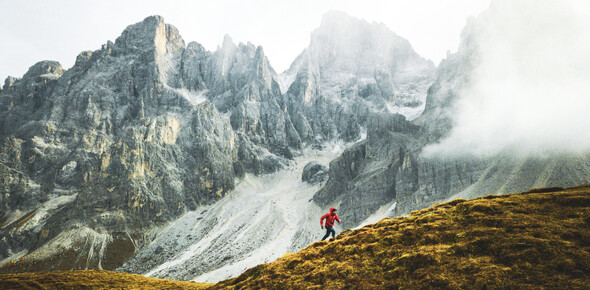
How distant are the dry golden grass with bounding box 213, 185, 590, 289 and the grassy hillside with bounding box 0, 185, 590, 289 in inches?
1.0

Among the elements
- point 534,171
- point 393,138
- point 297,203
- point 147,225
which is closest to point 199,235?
point 147,225

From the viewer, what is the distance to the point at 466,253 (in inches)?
493

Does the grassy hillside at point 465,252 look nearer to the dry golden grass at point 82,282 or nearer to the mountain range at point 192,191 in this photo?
the dry golden grass at point 82,282

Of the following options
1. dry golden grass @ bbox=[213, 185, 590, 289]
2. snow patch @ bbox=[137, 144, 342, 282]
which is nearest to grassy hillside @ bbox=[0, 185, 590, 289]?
dry golden grass @ bbox=[213, 185, 590, 289]

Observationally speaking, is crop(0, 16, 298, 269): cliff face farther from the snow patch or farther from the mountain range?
the snow patch

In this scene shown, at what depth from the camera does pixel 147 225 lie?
492 feet

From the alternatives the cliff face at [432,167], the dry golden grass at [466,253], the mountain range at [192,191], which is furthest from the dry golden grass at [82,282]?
the cliff face at [432,167]

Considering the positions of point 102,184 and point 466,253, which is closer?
point 466,253

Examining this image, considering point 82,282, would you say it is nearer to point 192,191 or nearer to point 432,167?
point 432,167

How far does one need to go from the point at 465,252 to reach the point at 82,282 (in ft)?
104

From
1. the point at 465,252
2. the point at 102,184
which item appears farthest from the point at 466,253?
the point at 102,184

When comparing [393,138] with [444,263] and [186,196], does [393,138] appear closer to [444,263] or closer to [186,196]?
[186,196]

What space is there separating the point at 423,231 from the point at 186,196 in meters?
175

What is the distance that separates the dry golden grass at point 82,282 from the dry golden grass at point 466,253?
1421 cm
